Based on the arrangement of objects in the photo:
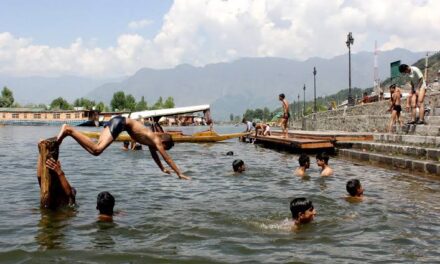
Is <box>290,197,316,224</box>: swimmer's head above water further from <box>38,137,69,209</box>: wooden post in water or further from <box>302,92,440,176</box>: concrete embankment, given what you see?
<box>302,92,440,176</box>: concrete embankment

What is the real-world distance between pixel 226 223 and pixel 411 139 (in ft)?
34.6

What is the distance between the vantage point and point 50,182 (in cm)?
856

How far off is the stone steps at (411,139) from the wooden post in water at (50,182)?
1139 centimetres

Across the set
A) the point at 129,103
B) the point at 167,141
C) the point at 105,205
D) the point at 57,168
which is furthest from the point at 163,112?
the point at 129,103

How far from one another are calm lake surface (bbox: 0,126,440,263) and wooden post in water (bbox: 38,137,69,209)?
0.27 metres

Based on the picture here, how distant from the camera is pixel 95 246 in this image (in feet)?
22.1

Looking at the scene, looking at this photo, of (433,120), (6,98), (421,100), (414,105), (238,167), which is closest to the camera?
(238,167)

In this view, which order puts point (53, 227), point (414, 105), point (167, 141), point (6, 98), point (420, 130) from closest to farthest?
point (53, 227) < point (167, 141) < point (420, 130) < point (414, 105) < point (6, 98)

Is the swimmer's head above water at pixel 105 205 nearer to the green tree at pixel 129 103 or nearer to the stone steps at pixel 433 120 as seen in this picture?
the stone steps at pixel 433 120

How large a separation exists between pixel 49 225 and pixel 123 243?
1.81m

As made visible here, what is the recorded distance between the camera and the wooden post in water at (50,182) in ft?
27.0

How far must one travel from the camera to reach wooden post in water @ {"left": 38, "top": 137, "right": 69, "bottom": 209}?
8.24m

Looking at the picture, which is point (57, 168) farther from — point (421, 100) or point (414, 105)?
point (414, 105)

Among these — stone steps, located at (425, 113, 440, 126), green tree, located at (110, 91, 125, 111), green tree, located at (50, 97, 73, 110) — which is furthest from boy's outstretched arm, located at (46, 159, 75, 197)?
green tree, located at (50, 97, 73, 110)
